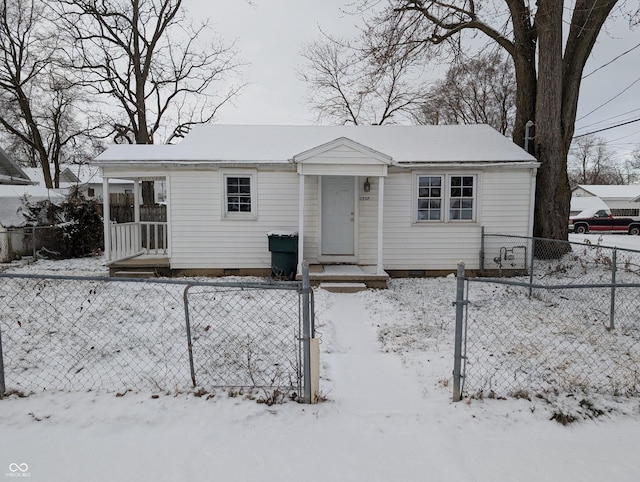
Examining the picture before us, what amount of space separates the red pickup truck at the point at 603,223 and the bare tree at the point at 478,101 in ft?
26.2

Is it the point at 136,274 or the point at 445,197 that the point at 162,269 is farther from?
the point at 445,197

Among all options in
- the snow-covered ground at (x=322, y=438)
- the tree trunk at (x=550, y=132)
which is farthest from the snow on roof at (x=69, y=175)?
the snow-covered ground at (x=322, y=438)

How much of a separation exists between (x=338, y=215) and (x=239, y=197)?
242 centimetres

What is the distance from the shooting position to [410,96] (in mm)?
23812

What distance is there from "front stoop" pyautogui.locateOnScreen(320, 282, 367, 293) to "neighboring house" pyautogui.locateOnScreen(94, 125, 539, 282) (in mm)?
707

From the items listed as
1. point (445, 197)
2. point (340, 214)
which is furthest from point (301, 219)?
point (445, 197)

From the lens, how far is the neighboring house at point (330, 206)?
29.0ft

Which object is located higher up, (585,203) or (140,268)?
(585,203)

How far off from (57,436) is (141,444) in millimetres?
664

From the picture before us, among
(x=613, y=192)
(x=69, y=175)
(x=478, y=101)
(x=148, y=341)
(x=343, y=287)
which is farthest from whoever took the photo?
(x=69, y=175)

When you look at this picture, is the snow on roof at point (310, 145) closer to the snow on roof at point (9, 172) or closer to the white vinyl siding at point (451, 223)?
the white vinyl siding at point (451, 223)

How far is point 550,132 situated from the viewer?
1002 centimetres

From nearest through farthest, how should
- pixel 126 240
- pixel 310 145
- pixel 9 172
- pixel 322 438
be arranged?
pixel 322 438 → pixel 126 240 → pixel 310 145 → pixel 9 172

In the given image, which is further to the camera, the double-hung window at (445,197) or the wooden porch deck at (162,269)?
the double-hung window at (445,197)
